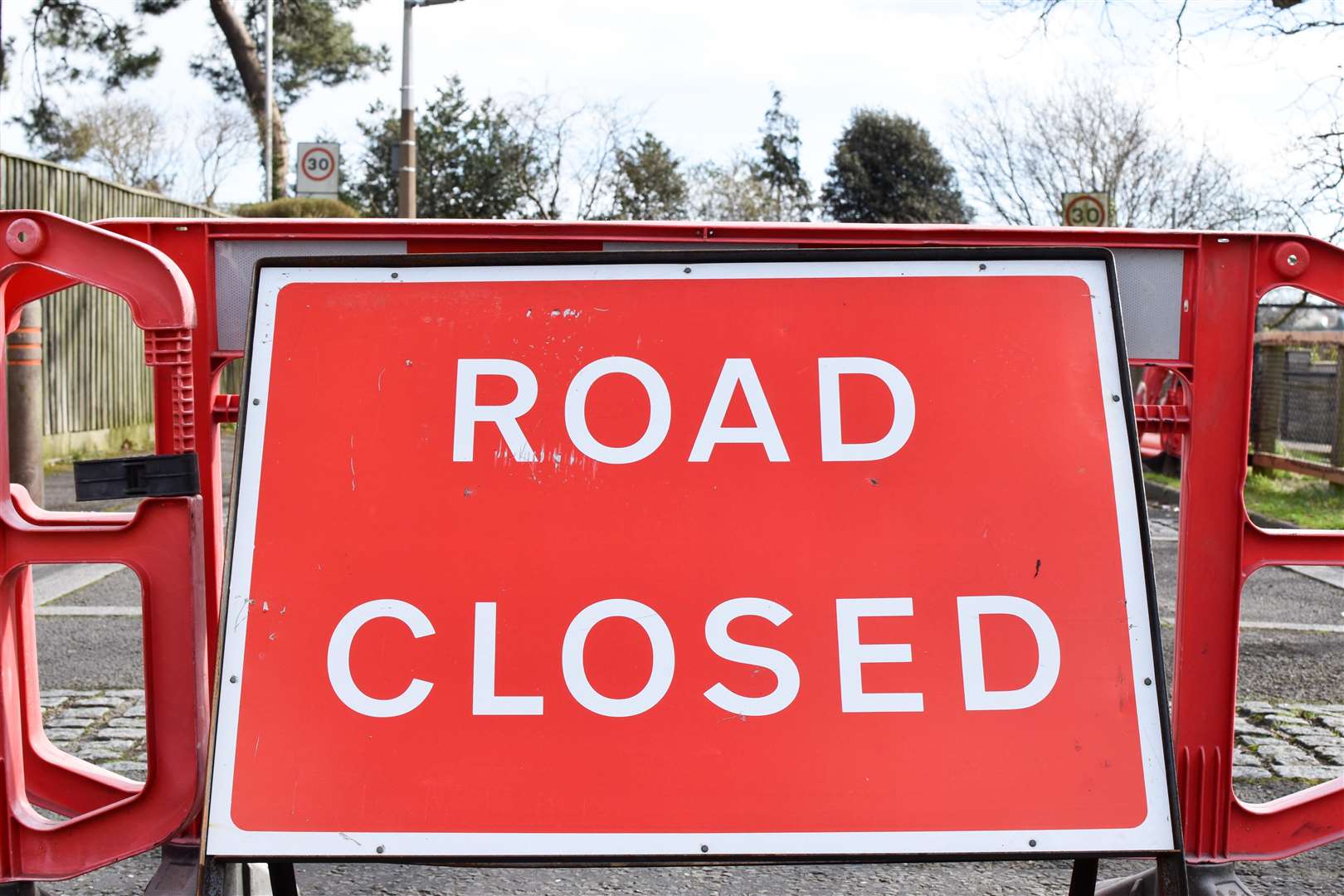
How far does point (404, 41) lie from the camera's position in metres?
16.8

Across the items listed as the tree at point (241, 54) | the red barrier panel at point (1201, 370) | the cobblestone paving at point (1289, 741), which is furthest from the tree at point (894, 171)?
the red barrier panel at point (1201, 370)

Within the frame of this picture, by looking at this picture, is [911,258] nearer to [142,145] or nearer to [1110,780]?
[1110,780]

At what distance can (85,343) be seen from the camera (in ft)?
45.5

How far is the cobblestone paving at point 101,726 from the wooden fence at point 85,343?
8.24m

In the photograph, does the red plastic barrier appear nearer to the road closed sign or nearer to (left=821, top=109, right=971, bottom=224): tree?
the road closed sign

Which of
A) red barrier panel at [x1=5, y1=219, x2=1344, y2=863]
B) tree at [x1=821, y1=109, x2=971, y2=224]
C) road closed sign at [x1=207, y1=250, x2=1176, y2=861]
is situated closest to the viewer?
road closed sign at [x1=207, y1=250, x2=1176, y2=861]

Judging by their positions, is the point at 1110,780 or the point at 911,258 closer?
the point at 1110,780

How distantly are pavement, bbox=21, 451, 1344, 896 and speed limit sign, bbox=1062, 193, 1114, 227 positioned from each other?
297 inches

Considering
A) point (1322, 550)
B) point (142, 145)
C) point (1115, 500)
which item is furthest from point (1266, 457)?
point (142, 145)

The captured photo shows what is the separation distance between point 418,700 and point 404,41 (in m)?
16.0

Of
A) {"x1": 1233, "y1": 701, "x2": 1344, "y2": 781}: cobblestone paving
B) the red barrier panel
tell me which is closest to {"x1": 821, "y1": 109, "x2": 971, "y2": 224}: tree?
{"x1": 1233, "y1": 701, "x2": 1344, "y2": 781}: cobblestone paving

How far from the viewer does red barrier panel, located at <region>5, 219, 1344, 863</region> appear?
9.07 feet

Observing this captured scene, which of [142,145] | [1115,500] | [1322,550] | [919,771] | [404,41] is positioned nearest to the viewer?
[919,771]

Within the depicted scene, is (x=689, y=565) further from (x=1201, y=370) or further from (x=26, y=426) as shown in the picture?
(x=26, y=426)
